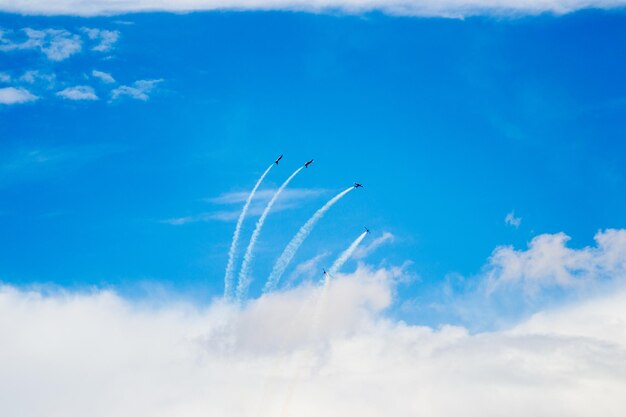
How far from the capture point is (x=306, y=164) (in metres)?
168

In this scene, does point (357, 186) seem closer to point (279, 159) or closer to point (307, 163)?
point (307, 163)

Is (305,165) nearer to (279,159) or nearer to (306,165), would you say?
(306,165)

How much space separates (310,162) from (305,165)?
9.17ft

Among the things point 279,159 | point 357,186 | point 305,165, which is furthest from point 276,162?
point 357,186

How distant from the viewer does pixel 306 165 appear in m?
168

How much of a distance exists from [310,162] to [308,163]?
104 centimetres

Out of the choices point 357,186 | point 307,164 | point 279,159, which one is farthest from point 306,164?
point 357,186

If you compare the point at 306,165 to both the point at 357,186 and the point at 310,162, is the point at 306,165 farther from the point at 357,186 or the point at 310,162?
the point at 357,186

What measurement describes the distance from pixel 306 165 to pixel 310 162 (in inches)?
94.7

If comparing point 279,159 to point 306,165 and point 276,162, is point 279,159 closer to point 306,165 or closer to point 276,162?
point 276,162

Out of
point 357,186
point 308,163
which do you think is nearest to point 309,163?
point 308,163

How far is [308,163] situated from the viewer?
168500 mm

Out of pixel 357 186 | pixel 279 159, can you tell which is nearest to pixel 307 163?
pixel 279 159

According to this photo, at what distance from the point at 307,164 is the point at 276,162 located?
1389cm
